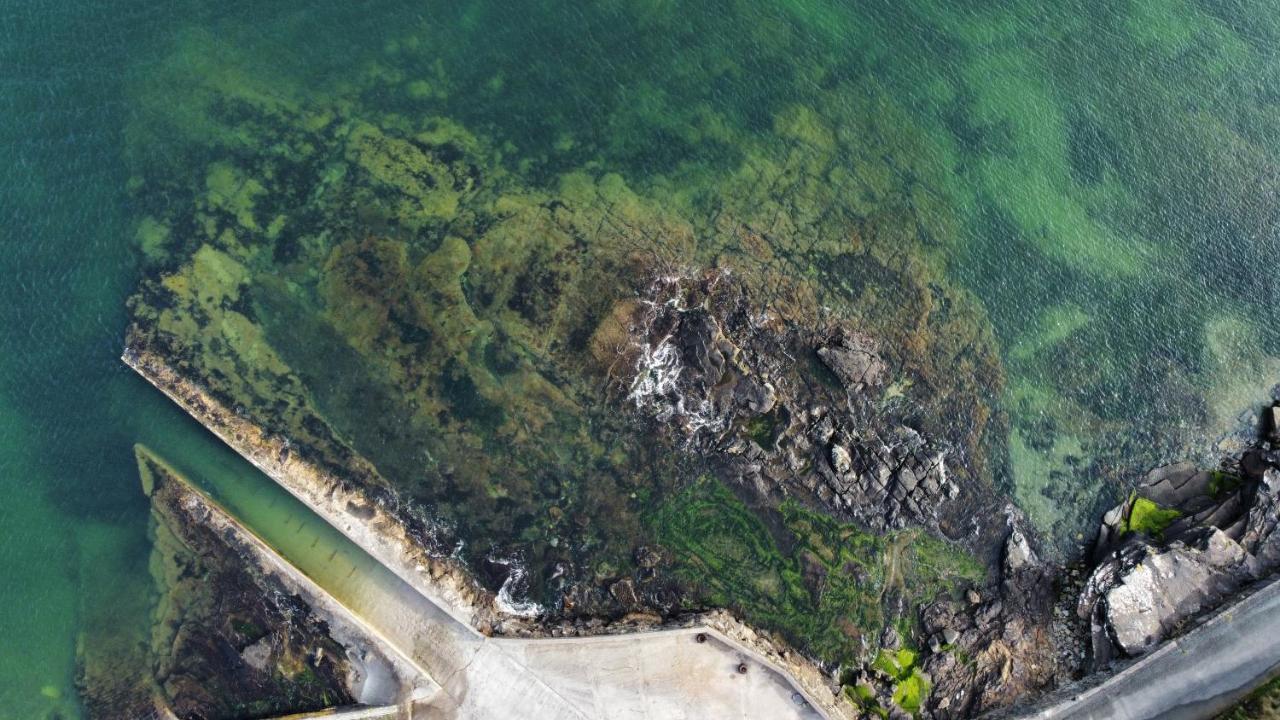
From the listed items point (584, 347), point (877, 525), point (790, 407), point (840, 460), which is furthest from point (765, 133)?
point (877, 525)

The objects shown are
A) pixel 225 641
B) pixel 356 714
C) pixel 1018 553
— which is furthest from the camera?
pixel 1018 553

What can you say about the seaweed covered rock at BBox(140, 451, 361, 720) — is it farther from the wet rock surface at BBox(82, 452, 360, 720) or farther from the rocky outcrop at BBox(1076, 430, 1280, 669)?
the rocky outcrop at BBox(1076, 430, 1280, 669)

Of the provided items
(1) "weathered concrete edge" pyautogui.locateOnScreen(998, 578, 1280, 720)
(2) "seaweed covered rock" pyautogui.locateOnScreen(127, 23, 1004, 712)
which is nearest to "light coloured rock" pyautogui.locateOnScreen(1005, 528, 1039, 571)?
(2) "seaweed covered rock" pyautogui.locateOnScreen(127, 23, 1004, 712)

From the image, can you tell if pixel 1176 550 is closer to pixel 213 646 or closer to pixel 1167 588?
pixel 1167 588

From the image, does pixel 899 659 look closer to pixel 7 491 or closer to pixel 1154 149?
pixel 1154 149

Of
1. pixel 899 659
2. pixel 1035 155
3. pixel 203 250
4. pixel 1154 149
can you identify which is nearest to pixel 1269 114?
pixel 1154 149

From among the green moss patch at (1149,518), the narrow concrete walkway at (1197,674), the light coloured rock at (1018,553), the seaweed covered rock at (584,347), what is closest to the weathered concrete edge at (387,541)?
the seaweed covered rock at (584,347)
